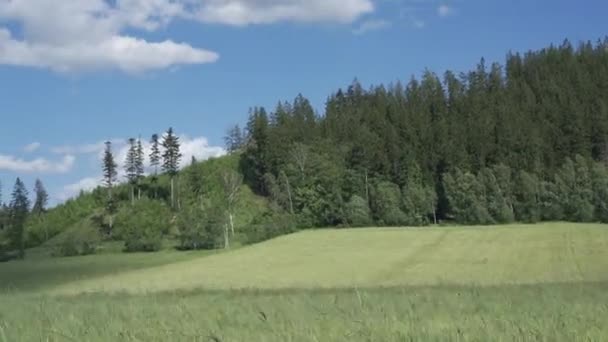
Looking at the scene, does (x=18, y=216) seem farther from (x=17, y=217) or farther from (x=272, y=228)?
(x=272, y=228)

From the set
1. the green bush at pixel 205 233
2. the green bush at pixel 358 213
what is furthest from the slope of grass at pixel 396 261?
the green bush at pixel 358 213

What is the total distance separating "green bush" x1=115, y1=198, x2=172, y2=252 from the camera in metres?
108

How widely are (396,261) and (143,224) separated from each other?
64.1m

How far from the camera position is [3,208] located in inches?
6481

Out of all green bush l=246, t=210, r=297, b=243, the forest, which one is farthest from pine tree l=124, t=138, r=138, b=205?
green bush l=246, t=210, r=297, b=243

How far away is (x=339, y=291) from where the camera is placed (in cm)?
2441

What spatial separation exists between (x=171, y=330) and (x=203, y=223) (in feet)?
326

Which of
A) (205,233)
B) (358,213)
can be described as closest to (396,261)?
(205,233)

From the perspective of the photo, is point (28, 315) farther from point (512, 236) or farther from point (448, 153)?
point (448, 153)

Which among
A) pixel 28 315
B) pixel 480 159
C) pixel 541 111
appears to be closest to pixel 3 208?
pixel 480 159

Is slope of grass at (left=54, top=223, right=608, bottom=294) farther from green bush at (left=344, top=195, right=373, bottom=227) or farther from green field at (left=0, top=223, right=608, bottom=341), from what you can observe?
green bush at (left=344, top=195, right=373, bottom=227)

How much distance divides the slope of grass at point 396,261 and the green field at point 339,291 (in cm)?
19

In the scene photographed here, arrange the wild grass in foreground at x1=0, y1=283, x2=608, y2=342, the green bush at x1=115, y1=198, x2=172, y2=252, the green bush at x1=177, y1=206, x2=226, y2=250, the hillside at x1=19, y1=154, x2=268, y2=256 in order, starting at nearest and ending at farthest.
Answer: the wild grass in foreground at x1=0, y1=283, x2=608, y2=342, the green bush at x1=177, y1=206, x2=226, y2=250, the green bush at x1=115, y1=198, x2=172, y2=252, the hillside at x1=19, y1=154, x2=268, y2=256

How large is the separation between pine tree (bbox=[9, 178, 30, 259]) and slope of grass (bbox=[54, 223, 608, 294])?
183 ft
